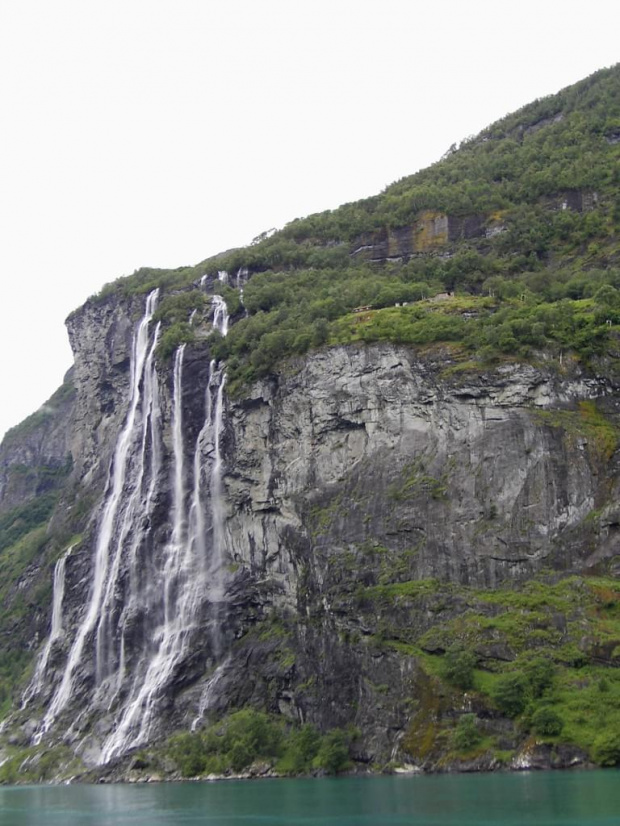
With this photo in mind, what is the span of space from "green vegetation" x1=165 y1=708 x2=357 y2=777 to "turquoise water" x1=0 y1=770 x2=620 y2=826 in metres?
2.34

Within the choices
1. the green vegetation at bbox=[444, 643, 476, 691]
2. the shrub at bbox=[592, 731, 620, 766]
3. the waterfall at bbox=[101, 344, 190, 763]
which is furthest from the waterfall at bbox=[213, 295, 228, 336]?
the shrub at bbox=[592, 731, 620, 766]

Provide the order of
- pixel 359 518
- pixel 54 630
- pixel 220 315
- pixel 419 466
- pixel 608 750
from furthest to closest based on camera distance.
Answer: pixel 220 315 → pixel 54 630 → pixel 419 466 → pixel 359 518 → pixel 608 750

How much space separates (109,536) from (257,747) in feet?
94.2

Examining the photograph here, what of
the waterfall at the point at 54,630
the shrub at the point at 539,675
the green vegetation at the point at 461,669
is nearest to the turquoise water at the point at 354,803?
the shrub at the point at 539,675

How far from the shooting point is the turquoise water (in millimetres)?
35625

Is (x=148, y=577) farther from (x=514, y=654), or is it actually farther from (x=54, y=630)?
(x=514, y=654)

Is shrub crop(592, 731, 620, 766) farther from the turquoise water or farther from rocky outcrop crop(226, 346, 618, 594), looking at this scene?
rocky outcrop crop(226, 346, 618, 594)

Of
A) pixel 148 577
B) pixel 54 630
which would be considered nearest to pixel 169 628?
pixel 148 577

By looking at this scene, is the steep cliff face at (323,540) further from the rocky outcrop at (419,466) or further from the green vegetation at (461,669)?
the green vegetation at (461,669)

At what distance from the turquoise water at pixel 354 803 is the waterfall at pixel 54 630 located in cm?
2354

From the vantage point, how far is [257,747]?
6019cm

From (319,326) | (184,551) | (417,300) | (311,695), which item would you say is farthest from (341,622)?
(417,300)

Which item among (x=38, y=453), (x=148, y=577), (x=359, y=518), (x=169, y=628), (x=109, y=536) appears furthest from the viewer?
(x=38, y=453)

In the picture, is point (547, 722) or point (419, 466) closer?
point (547, 722)
